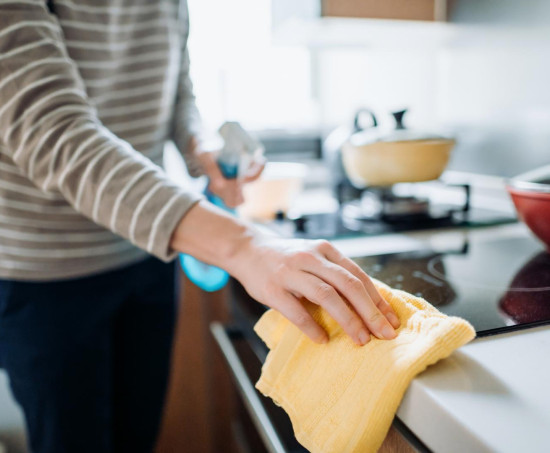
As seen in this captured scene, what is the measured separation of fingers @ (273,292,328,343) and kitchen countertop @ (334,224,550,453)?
0.31 ft

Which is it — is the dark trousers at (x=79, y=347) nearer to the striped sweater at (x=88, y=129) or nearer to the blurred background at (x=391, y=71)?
the striped sweater at (x=88, y=129)

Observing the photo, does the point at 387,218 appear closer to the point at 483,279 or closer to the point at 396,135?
the point at 396,135

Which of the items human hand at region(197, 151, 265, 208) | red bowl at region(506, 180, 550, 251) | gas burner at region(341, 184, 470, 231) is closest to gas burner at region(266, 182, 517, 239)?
gas burner at region(341, 184, 470, 231)

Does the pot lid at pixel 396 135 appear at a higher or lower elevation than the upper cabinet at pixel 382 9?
lower

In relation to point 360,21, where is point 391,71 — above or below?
below

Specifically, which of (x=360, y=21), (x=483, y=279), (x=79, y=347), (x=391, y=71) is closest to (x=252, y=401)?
(x=79, y=347)

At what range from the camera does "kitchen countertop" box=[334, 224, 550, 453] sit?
0.93 ft

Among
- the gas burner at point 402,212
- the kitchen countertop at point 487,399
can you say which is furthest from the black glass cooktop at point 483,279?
the gas burner at point 402,212

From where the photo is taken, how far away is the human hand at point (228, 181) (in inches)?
31.1

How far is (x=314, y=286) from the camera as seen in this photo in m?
0.40

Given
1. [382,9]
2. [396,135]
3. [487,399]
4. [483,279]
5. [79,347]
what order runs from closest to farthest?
[487,399] < [483,279] < [79,347] < [396,135] < [382,9]

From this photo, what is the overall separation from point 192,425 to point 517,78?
3.96 feet

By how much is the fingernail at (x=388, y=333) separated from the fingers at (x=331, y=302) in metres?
0.01

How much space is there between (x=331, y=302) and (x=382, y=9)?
0.86 m
